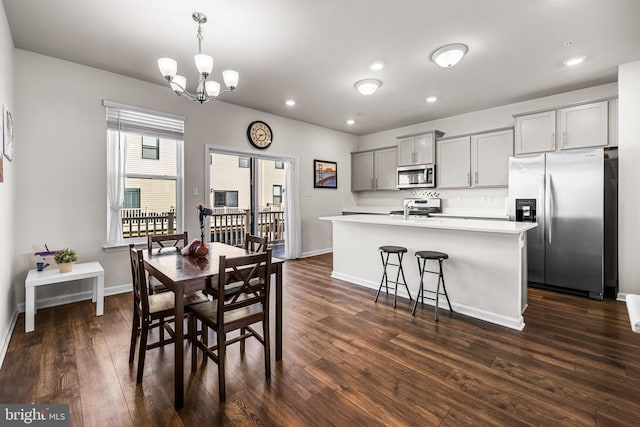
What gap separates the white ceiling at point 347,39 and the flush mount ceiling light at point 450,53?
82 mm

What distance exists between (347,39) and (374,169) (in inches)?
153

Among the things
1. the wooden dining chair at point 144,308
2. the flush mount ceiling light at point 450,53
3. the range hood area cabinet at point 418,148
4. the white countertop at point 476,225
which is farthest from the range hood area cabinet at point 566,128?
the wooden dining chair at point 144,308

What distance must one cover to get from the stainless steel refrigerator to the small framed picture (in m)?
3.52

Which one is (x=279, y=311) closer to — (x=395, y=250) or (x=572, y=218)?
(x=395, y=250)

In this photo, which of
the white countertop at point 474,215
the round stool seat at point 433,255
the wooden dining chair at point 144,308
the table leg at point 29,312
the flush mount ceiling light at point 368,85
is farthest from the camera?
the white countertop at point 474,215

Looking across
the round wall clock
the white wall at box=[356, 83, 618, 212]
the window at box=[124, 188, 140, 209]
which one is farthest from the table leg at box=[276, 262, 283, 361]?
the white wall at box=[356, 83, 618, 212]

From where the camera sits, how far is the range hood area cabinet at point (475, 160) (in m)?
4.79

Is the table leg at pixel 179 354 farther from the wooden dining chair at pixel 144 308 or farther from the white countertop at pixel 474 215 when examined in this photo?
the white countertop at pixel 474 215

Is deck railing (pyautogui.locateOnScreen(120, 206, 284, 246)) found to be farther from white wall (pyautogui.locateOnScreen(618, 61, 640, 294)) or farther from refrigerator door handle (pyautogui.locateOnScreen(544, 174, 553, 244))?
white wall (pyautogui.locateOnScreen(618, 61, 640, 294))

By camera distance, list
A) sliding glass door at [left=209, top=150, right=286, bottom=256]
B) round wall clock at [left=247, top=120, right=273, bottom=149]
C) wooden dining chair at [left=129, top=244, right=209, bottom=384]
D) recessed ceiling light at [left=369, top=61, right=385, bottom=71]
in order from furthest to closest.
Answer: sliding glass door at [left=209, top=150, right=286, bottom=256], round wall clock at [left=247, top=120, right=273, bottom=149], recessed ceiling light at [left=369, top=61, right=385, bottom=71], wooden dining chair at [left=129, top=244, right=209, bottom=384]

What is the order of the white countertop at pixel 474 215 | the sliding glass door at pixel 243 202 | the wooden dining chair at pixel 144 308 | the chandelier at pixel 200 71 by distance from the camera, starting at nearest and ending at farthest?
the wooden dining chair at pixel 144 308 < the chandelier at pixel 200 71 < the white countertop at pixel 474 215 < the sliding glass door at pixel 243 202

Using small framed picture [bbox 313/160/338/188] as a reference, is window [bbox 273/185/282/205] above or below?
below

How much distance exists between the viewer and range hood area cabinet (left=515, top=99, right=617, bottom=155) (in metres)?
3.82

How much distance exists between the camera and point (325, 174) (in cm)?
637
